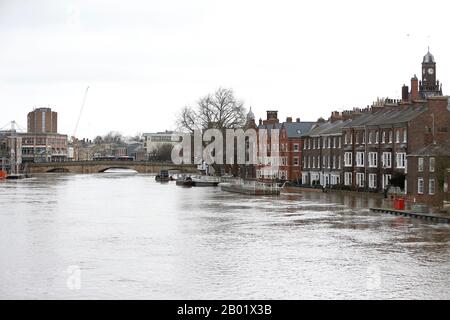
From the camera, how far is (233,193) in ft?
295

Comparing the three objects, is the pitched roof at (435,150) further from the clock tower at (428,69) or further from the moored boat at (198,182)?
the clock tower at (428,69)

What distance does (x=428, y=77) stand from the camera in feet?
376

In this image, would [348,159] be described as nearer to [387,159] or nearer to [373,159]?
[373,159]

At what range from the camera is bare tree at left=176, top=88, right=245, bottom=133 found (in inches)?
4523

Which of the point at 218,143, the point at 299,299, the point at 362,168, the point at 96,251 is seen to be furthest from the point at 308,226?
the point at 218,143

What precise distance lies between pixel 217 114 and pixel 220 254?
82224 mm

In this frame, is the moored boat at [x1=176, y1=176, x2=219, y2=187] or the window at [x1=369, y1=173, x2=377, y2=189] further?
the moored boat at [x1=176, y1=176, x2=219, y2=187]

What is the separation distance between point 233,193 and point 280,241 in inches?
1973

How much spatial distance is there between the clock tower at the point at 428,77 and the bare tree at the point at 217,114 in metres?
28.6

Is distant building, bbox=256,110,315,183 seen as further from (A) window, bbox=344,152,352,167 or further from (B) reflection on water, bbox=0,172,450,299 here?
(B) reflection on water, bbox=0,172,450,299

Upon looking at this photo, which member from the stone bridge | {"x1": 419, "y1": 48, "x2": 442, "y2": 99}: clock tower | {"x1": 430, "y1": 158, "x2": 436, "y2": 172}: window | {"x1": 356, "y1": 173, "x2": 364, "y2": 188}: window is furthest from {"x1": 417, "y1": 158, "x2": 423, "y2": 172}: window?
the stone bridge

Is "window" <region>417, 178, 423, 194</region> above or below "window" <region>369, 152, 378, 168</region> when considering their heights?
below

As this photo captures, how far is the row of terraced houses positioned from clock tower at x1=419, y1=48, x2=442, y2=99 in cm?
276

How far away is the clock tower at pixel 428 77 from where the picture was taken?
114 meters
